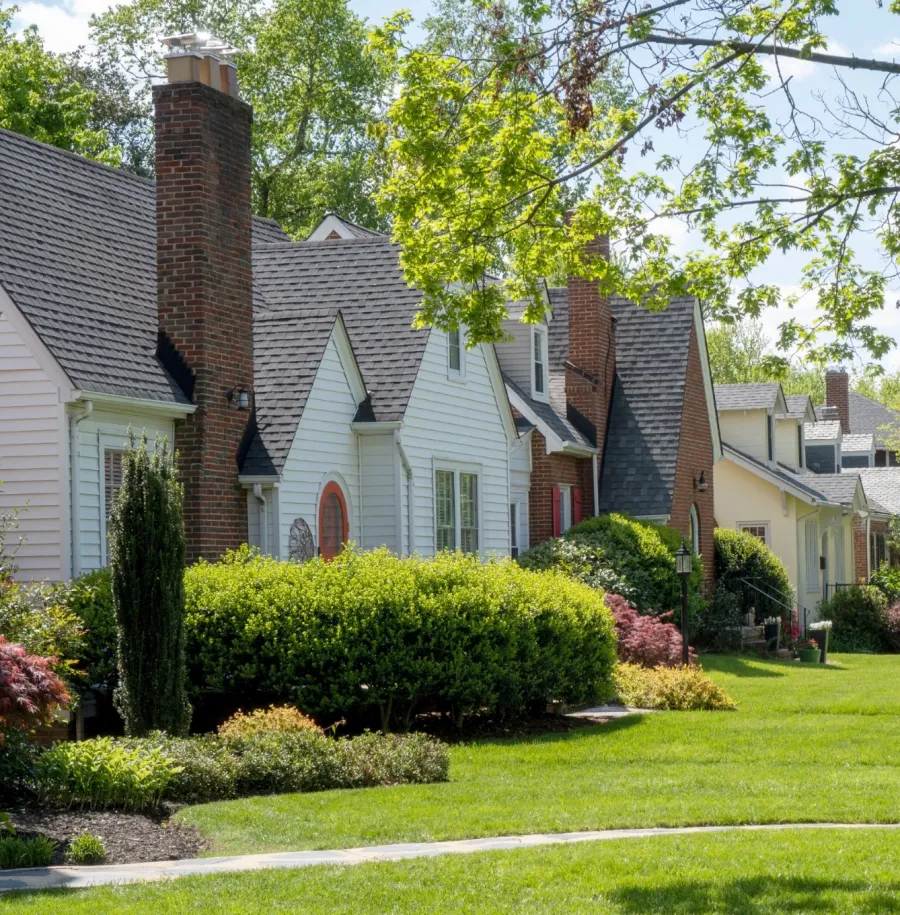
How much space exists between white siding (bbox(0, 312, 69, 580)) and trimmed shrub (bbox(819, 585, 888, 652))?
2535 centimetres

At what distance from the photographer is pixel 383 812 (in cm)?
1100

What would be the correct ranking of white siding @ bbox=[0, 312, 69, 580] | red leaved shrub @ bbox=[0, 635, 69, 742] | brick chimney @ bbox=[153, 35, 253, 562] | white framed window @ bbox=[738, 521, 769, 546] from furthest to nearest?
white framed window @ bbox=[738, 521, 769, 546] < brick chimney @ bbox=[153, 35, 253, 562] < white siding @ bbox=[0, 312, 69, 580] < red leaved shrub @ bbox=[0, 635, 69, 742]

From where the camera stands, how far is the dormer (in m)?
38.5

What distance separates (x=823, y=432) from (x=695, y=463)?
51.9ft

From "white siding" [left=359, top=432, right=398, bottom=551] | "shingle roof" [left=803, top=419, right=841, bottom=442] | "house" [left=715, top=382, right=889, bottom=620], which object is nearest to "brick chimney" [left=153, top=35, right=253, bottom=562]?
"white siding" [left=359, top=432, right=398, bottom=551]

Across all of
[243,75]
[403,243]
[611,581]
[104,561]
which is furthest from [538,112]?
[243,75]

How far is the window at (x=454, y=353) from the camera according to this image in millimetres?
23000

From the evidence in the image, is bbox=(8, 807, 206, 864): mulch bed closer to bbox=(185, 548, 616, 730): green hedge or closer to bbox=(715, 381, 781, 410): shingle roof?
bbox=(185, 548, 616, 730): green hedge

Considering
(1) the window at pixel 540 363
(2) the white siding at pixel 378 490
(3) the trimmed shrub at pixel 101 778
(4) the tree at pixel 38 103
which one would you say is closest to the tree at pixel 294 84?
(4) the tree at pixel 38 103

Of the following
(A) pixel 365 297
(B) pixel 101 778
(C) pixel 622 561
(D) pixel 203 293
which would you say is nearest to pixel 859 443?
(C) pixel 622 561

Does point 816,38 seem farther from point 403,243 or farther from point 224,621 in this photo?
point 224,621

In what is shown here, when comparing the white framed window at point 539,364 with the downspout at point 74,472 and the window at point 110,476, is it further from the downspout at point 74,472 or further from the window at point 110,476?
the downspout at point 74,472

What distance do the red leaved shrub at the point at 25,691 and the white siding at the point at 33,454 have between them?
5.26 meters

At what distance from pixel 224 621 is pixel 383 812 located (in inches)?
200
